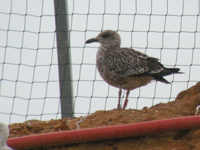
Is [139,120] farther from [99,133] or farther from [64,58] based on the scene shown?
[64,58]

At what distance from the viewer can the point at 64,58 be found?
575cm

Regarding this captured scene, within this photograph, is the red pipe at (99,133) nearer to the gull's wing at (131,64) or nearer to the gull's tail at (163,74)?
the gull's tail at (163,74)

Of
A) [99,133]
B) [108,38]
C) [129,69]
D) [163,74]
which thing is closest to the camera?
[99,133]

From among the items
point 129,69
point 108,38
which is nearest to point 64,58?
point 129,69

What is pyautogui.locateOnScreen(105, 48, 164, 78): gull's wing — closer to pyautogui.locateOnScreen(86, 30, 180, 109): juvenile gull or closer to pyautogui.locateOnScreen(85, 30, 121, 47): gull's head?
pyautogui.locateOnScreen(86, 30, 180, 109): juvenile gull

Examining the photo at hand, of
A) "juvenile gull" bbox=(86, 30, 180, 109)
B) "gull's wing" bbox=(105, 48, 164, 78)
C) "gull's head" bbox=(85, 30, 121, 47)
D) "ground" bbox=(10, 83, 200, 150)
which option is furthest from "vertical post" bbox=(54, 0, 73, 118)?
"gull's head" bbox=(85, 30, 121, 47)

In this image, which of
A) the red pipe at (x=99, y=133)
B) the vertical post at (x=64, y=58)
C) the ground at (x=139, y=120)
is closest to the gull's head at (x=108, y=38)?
the vertical post at (x=64, y=58)

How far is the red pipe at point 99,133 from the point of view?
4414 mm

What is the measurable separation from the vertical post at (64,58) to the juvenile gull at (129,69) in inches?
40.2

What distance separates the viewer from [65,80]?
5.70 m

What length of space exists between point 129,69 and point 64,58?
1376mm

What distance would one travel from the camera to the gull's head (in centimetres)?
742

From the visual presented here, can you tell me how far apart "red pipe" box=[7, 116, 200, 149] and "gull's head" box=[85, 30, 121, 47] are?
9.88 feet

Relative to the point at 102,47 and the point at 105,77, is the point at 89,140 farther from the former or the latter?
the point at 102,47
